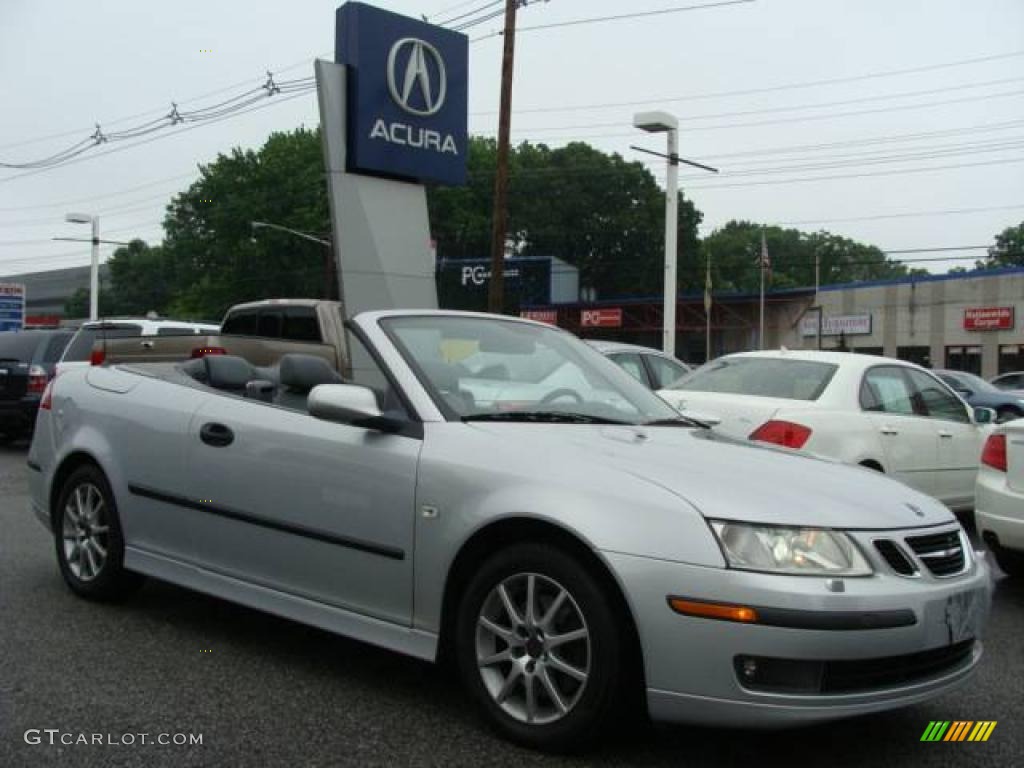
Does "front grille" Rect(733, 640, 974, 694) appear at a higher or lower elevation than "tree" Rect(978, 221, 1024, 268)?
lower

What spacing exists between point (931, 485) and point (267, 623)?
522 centimetres

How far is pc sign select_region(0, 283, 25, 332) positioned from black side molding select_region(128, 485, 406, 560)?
31937 millimetres

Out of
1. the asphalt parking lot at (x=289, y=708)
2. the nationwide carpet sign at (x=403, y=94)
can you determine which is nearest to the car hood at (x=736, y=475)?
the asphalt parking lot at (x=289, y=708)

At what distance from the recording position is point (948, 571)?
3422 millimetres

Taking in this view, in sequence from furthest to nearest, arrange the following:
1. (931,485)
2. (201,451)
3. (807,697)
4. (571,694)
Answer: (931,485)
(201,451)
(571,694)
(807,697)

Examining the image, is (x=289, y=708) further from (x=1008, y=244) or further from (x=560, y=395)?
(x=1008, y=244)

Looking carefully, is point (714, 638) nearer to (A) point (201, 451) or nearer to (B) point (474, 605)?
(B) point (474, 605)

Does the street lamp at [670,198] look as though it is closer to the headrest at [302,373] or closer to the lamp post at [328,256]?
the headrest at [302,373]

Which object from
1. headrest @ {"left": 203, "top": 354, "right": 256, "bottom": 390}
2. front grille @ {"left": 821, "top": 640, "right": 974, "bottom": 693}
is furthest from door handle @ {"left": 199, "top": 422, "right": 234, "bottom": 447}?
front grille @ {"left": 821, "top": 640, "right": 974, "bottom": 693}

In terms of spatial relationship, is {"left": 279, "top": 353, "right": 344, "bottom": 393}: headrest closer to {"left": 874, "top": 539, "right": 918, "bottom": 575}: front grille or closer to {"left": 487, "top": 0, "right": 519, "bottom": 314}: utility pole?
{"left": 874, "top": 539, "right": 918, "bottom": 575}: front grille

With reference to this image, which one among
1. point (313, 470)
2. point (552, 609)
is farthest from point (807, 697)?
point (313, 470)

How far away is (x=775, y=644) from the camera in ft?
9.84

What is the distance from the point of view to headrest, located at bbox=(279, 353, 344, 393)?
4.49 metres

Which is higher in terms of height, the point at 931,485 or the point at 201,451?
the point at 201,451
